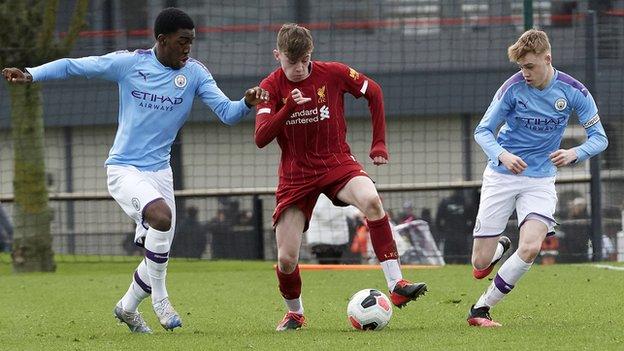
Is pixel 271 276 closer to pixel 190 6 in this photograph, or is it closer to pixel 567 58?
pixel 567 58

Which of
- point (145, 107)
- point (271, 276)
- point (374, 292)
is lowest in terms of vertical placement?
point (271, 276)

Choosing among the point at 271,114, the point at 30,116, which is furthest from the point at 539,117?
the point at 30,116

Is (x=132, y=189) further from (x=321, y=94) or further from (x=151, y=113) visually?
Answer: (x=321, y=94)

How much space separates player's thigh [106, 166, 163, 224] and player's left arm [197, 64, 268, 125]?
0.70 m

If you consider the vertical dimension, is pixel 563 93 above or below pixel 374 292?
above

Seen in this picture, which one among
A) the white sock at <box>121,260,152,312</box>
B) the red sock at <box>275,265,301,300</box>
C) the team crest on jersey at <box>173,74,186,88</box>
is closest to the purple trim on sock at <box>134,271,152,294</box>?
the white sock at <box>121,260,152,312</box>

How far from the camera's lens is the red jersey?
8664mm

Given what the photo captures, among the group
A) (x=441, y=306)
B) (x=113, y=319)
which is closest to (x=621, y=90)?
(x=441, y=306)

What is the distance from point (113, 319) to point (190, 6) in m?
11.5

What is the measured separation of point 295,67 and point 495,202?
1.80 meters

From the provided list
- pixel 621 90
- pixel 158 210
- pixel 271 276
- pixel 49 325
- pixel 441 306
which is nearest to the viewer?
pixel 158 210

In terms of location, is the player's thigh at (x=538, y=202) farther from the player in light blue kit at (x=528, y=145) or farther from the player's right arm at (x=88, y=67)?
the player's right arm at (x=88, y=67)

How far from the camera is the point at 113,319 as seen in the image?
32.6 feet

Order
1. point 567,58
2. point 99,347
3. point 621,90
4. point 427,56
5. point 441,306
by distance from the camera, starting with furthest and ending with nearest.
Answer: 1. point 427,56
2. point 567,58
3. point 621,90
4. point 441,306
5. point 99,347
